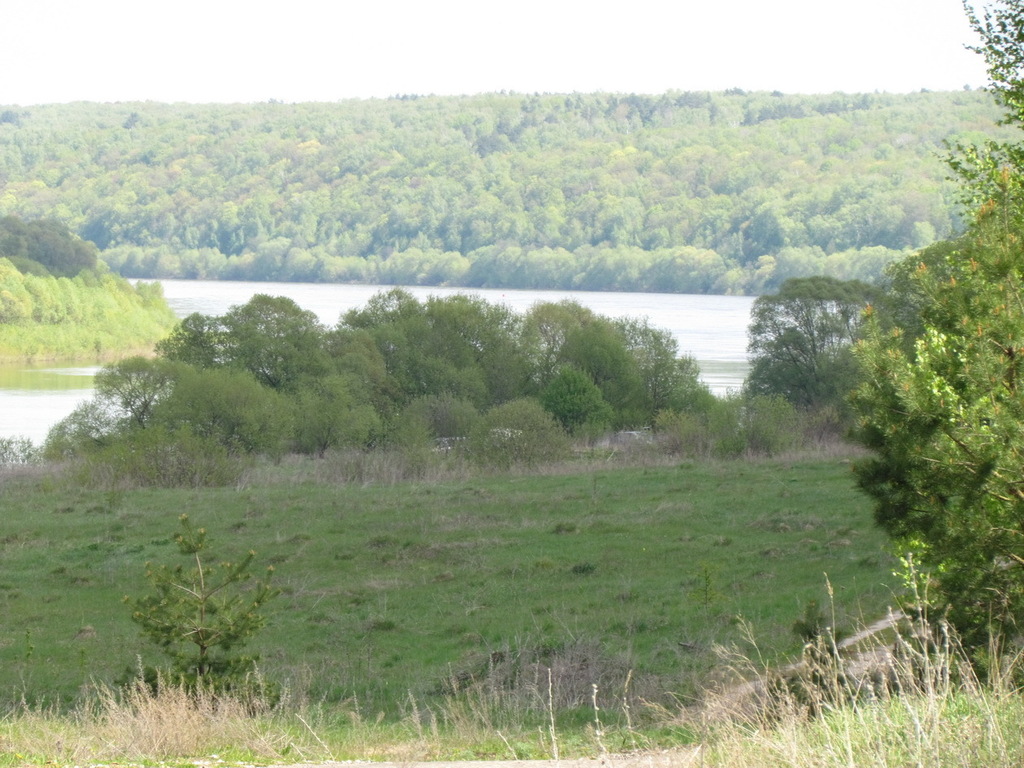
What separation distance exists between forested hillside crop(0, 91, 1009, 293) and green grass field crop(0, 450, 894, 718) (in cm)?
9569

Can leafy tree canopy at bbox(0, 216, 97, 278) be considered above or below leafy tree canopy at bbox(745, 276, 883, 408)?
above

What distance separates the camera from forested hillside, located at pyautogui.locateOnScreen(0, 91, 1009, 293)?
13450cm

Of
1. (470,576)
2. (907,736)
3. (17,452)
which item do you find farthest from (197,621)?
(17,452)

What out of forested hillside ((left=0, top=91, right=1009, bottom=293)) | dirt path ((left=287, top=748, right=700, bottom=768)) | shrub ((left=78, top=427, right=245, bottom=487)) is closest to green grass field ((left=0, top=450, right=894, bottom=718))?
dirt path ((left=287, top=748, right=700, bottom=768))

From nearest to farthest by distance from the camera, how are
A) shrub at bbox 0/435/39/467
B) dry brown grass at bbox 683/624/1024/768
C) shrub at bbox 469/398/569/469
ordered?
dry brown grass at bbox 683/624/1024/768 → shrub at bbox 469/398/569/469 → shrub at bbox 0/435/39/467

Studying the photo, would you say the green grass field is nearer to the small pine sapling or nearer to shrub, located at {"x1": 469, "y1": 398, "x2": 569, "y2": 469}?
the small pine sapling

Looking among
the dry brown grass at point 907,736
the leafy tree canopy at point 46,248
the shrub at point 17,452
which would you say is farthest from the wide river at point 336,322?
the dry brown grass at point 907,736

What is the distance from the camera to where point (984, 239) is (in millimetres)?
6785

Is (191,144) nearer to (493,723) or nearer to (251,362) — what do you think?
(251,362)

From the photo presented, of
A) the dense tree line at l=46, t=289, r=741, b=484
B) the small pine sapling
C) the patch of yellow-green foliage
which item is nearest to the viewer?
the small pine sapling

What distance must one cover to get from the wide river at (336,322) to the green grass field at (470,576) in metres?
22.5

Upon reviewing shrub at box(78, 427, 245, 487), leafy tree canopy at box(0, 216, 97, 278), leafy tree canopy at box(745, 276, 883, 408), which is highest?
leafy tree canopy at box(0, 216, 97, 278)

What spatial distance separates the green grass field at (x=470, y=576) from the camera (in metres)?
A: 11.6

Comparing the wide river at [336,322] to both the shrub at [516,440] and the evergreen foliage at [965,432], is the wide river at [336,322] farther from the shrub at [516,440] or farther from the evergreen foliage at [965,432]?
the evergreen foliage at [965,432]
